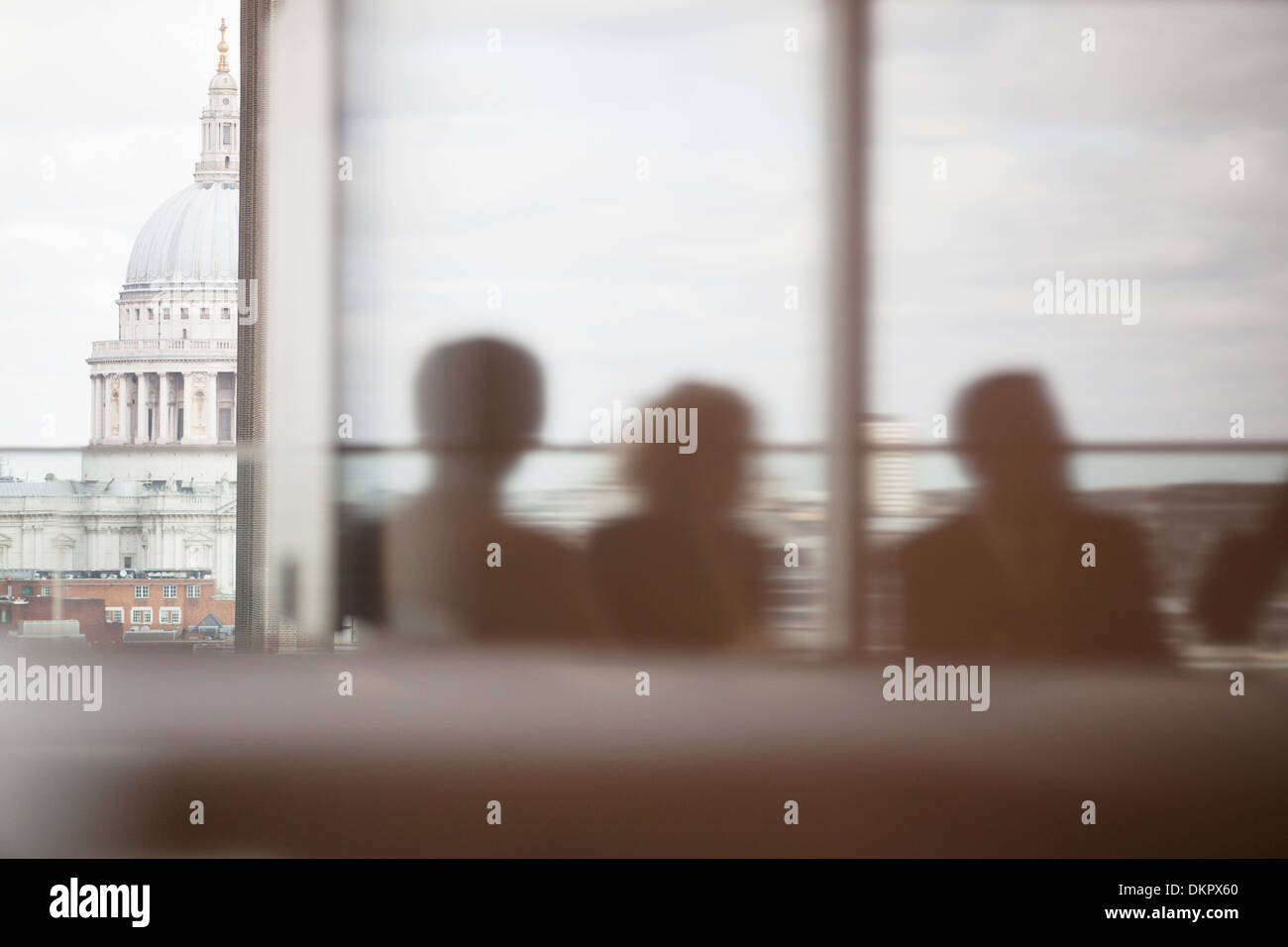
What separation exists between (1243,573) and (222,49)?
2.54 meters

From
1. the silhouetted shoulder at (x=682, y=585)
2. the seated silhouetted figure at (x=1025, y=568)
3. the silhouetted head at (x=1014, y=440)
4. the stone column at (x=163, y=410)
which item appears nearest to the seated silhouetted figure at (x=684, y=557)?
the silhouetted shoulder at (x=682, y=585)

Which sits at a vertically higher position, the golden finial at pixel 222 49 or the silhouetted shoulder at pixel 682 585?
the golden finial at pixel 222 49

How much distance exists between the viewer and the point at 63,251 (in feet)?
7.46

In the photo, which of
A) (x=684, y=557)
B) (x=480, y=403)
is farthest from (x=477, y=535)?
(x=684, y=557)

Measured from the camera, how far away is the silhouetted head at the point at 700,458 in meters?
2.19

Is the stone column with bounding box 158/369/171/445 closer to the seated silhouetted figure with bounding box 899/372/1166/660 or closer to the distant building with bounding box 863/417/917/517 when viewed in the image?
the distant building with bounding box 863/417/917/517

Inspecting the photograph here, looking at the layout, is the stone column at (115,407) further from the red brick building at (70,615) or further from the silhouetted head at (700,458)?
the silhouetted head at (700,458)

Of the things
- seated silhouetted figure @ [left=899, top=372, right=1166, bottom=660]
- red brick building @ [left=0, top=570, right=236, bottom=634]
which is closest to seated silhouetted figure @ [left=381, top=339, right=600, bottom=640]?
red brick building @ [left=0, top=570, right=236, bottom=634]

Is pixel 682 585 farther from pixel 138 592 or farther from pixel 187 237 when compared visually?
pixel 187 237

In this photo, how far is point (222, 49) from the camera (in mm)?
2275

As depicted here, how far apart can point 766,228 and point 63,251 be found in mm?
1566

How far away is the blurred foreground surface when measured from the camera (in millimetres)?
2156

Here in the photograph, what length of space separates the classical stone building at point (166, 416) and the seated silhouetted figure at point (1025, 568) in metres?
1.52
